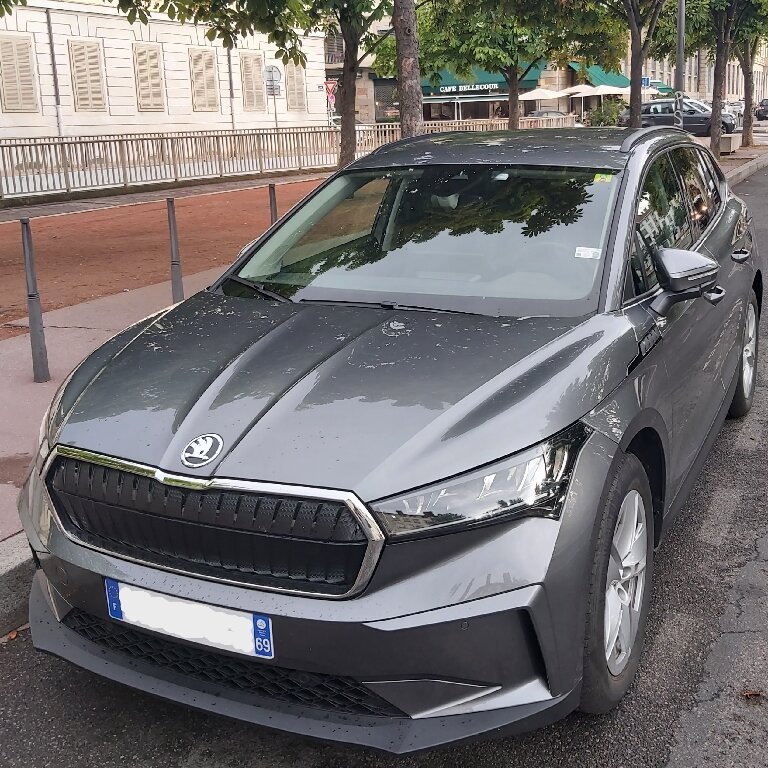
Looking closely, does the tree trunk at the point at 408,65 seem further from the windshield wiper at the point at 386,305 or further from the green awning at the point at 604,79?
the green awning at the point at 604,79

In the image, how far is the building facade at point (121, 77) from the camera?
24922mm

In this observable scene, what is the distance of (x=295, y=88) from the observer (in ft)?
112

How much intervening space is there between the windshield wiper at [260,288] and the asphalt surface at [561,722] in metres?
1.45

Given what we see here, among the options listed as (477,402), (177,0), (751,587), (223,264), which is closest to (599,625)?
(477,402)

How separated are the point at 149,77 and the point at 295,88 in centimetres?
688

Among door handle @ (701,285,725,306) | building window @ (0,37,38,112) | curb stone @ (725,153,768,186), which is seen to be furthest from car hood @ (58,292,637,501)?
building window @ (0,37,38,112)

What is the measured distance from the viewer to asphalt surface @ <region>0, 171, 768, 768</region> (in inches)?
106

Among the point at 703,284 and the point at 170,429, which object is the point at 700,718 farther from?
the point at 170,429

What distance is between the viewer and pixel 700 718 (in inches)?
112

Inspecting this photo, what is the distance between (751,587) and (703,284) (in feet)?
3.85

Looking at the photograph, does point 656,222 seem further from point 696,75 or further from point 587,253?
point 696,75

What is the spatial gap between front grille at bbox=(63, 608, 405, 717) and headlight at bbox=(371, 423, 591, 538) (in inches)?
16.4

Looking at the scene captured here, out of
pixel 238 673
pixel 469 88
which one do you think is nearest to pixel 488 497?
pixel 238 673

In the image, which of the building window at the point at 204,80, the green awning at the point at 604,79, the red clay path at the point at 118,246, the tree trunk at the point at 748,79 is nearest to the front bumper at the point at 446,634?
the red clay path at the point at 118,246
